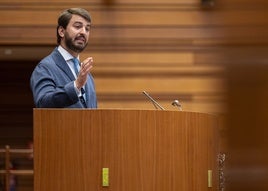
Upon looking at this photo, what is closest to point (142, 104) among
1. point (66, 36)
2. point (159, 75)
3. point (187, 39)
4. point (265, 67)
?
point (159, 75)

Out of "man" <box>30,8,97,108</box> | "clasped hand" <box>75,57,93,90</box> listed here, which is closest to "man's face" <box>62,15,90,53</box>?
"man" <box>30,8,97,108</box>

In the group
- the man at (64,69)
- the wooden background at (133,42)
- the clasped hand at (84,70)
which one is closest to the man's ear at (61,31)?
the man at (64,69)

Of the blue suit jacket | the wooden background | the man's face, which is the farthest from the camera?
the wooden background

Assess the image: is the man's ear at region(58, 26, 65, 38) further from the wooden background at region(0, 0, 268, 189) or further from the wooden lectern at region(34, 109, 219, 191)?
the wooden background at region(0, 0, 268, 189)

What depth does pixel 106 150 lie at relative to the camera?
5.93 feet

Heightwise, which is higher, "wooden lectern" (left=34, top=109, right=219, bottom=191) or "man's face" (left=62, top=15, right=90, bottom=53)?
"man's face" (left=62, top=15, right=90, bottom=53)

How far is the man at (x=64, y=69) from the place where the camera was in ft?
6.53

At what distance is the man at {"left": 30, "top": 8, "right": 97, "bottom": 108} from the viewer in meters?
1.99

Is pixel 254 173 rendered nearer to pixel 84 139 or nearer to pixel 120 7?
pixel 84 139

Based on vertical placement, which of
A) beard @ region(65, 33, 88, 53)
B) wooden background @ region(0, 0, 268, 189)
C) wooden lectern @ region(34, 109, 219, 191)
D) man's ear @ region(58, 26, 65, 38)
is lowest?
wooden lectern @ region(34, 109, 219, 191)

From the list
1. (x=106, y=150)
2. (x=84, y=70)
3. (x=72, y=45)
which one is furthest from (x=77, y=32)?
(x=106, y=150)

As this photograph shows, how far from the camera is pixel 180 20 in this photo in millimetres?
5270

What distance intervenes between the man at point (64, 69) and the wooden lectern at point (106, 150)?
0.51 ft

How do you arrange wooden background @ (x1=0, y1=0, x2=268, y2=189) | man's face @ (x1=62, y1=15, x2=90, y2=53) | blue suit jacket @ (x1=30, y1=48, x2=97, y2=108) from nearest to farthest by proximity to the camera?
1. blue suit jacket @ (x1=30, y1=48, x2=97, y2=108)
2. man's face @ (x1=62, y1=15, x2=90, y2=53)
3. wooden background @ (x1=0, y1=0, x2=268, y2=189)
